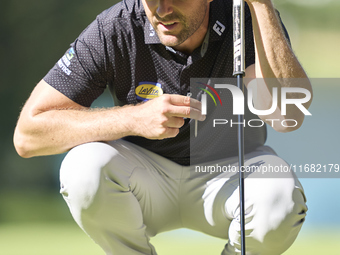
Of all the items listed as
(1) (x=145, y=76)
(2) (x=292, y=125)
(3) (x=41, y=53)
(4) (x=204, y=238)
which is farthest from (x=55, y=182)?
(2) (x=292, y=125)

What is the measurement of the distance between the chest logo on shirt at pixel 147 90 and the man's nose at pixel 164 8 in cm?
24

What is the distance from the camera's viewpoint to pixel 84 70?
1.52 metres

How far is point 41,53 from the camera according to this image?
415cm

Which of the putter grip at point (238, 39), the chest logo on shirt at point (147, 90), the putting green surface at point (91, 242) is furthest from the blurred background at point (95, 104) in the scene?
the putter grip at point (238, 39)

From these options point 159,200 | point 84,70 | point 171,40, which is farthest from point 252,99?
point 84,70

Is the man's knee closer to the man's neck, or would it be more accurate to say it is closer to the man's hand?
the man's hand

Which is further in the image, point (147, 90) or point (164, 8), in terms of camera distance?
point (147, 90)

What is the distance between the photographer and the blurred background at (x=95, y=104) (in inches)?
122

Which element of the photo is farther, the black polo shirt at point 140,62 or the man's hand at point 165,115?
the black polo shirt at point 140,62

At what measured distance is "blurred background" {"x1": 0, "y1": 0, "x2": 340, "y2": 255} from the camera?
3.11 metres

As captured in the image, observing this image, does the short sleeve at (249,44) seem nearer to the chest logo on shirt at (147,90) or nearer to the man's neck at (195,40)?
the man's neck at (195,40)

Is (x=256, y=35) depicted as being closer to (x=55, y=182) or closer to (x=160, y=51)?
(x=160, y=51)

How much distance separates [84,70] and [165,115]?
13.9 inches

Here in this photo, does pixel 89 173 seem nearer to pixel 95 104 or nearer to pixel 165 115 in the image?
pixel 165 115
